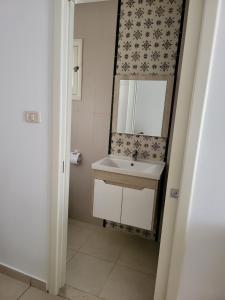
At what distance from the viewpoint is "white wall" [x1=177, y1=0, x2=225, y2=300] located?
40.6 inches

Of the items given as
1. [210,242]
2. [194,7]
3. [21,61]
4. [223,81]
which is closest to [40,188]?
[21,61]

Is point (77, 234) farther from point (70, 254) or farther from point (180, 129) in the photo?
point (180, 129)

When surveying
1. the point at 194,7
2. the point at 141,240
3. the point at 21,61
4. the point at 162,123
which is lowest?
the point at 141,240

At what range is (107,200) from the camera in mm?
2105

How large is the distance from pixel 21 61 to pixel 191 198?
1.35 metres

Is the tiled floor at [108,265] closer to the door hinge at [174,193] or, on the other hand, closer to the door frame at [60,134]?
the door frame at [60,134]

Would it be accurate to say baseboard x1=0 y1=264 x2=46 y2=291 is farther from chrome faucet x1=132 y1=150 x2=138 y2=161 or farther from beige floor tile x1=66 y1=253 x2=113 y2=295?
chrome faucet x1=132 y1=150 x2=138 y2=161

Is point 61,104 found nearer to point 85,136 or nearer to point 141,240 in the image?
point 85,136

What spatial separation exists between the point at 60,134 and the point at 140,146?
114 cm

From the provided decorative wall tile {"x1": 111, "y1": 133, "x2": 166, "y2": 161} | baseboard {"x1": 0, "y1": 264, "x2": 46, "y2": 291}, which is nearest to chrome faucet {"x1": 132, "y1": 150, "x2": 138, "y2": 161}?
decorative wall tile {"x1": 111, "y1": 133, "x2": 166, "y2": 161}

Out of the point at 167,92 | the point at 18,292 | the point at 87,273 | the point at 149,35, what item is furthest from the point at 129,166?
the point at 18,292

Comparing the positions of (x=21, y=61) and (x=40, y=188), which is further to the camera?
(x=40, y=188)

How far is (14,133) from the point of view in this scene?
5.05 feet

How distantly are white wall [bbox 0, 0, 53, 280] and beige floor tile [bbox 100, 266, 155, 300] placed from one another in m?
0.53
